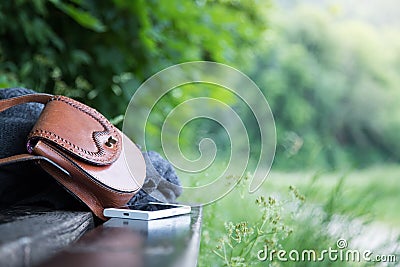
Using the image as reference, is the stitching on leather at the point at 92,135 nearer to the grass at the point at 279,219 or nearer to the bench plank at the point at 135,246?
the bench plank at the point at 135,246

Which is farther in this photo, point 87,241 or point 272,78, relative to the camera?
point 272,78

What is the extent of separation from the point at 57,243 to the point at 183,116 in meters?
0.46

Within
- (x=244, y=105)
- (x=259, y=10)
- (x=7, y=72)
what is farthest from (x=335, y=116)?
(x=244, y=105)

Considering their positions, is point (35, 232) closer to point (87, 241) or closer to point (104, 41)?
point (87, 241)

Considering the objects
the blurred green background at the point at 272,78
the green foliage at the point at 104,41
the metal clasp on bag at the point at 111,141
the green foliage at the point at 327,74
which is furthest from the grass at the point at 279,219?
the green foliage at the point at 327,74

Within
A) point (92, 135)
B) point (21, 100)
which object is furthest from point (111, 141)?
point (21, 100)

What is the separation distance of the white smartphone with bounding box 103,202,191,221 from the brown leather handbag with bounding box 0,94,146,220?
16 millimetres

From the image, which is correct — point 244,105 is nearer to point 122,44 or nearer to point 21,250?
point 21,250

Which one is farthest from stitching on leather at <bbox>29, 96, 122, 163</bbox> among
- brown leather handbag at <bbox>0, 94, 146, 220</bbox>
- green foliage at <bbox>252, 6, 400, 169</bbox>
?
green foliage at <bbox>252, 6, 400, 169</bbox>

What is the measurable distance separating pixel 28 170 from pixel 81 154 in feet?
0.35

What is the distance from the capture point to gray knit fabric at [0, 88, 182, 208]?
33.1 inches

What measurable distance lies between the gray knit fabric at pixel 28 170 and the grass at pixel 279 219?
0.12 meters

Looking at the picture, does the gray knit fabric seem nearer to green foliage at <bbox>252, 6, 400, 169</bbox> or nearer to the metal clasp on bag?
the metal clasp on bag

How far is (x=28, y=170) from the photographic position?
0.85m
